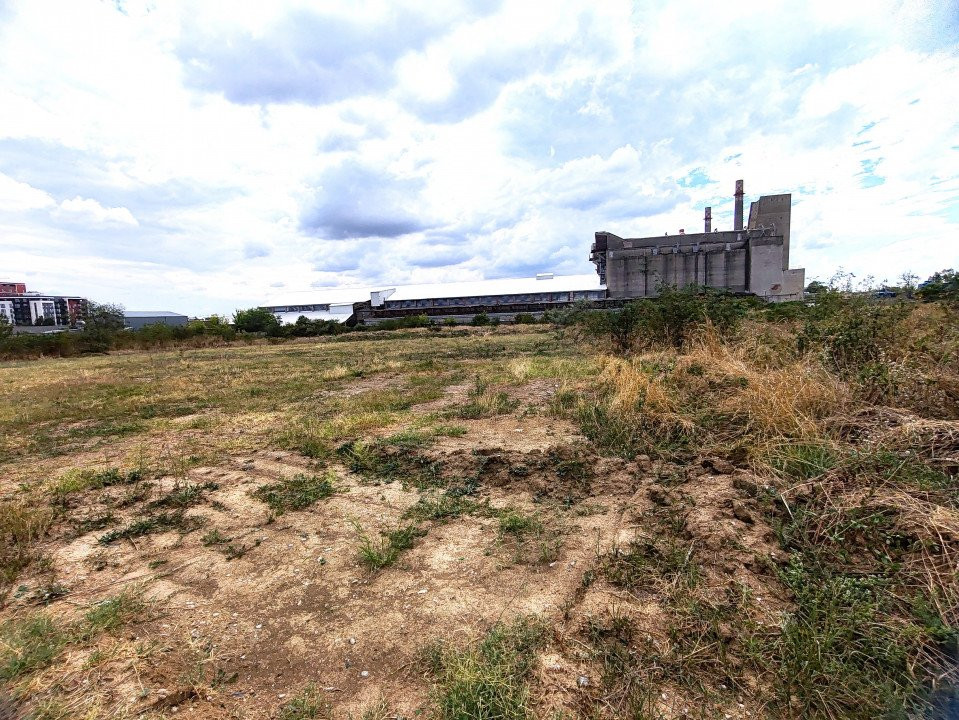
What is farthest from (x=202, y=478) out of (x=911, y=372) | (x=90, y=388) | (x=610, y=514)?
(x=90, y=388)

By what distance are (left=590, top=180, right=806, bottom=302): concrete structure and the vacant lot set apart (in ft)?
171

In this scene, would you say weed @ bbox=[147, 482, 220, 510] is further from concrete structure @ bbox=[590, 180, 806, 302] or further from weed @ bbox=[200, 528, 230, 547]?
concrete structure @ bbox=[590, 180, 806, 302]

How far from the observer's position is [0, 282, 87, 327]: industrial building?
337 ft

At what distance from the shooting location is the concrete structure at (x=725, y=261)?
53.4m

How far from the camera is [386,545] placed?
3643 millimetres

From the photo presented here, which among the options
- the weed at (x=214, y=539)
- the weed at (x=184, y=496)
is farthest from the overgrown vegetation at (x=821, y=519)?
the weed at (x=184, y=496)

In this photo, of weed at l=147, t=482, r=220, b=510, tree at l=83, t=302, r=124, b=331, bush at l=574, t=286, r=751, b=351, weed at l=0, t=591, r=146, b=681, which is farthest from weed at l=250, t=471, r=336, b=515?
tree at l=83, t=302, r=124, b=331

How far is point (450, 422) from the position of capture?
24.3ft

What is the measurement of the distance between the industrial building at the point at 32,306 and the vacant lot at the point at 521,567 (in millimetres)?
130558

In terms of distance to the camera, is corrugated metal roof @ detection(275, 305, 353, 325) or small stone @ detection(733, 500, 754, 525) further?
corrugated metal roof @ detection(275, 305, 353, 325)

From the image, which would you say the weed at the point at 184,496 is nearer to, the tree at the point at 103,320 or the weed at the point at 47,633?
the weed at the point at 47,633

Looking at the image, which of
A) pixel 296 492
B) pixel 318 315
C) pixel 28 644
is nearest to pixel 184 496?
pixel 296 492

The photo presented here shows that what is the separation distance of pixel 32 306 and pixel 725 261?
150 meters

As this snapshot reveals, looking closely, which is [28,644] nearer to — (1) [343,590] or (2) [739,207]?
(1) [343,590]
